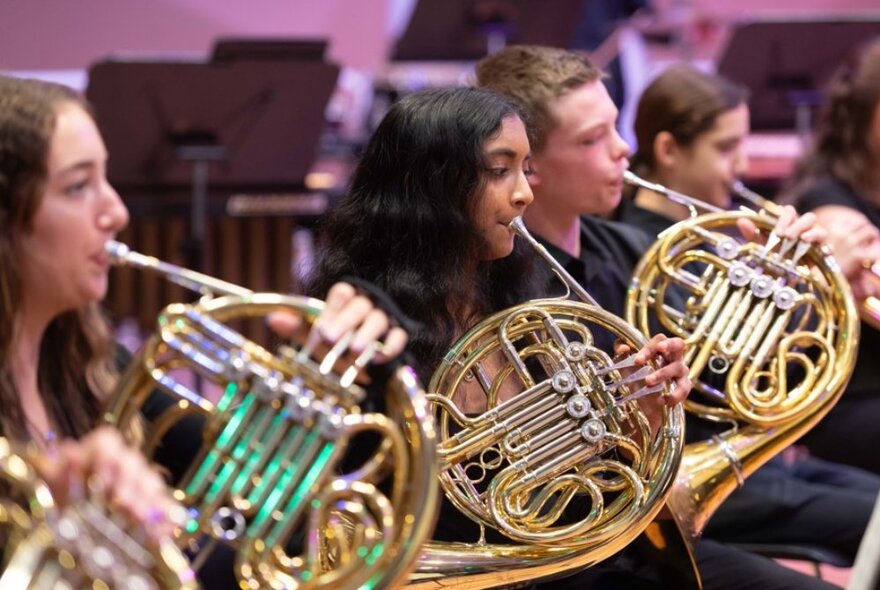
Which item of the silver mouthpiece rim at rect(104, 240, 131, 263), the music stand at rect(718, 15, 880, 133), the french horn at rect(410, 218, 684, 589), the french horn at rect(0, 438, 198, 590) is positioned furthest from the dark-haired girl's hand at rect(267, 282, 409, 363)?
the music stand at rect(718, 15, 880, 133)

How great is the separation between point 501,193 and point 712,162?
127 centimetres

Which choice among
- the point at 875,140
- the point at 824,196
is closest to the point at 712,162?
the point at 824,196

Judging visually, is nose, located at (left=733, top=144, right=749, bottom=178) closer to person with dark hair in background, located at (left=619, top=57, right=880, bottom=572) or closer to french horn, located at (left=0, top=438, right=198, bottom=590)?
person with dark hair in background, located at (left=619, top=57, right=880, bottom=572)

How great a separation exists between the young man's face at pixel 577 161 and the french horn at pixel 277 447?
3.64ft

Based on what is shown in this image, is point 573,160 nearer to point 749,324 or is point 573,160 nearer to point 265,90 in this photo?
point 749,324

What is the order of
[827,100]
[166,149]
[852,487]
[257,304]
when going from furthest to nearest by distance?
1. [166,149]
2. [827,100]
3. [852,487]
4. [257,304]

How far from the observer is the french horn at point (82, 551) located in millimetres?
1263

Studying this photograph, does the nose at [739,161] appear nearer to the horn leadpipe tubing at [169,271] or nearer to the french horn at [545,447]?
the french horn at [545,447]

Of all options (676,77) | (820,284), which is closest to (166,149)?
(676,77)

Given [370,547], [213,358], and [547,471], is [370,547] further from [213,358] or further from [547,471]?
[547,471]

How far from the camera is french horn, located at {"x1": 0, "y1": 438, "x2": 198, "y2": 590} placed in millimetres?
1263

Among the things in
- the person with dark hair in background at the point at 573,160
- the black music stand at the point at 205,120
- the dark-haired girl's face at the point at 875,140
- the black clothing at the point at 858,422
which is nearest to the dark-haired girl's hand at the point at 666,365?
the person with dark hair in background at the point at 573,160

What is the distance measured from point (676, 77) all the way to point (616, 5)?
3015 mm

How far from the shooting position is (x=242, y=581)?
1.45m
